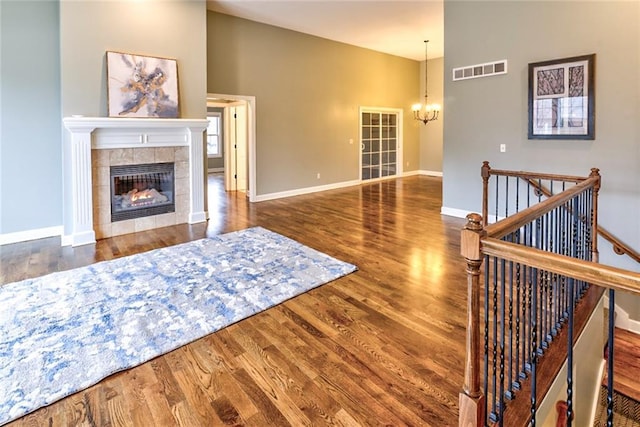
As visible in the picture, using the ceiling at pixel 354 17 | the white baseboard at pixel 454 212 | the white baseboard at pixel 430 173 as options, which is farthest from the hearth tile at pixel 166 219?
the white baseboard at pixel 430 173

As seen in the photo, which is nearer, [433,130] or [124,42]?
[124,42]

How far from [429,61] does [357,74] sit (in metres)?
2.92

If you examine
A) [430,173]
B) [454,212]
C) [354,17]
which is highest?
[354,17]

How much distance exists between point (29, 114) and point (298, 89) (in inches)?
188

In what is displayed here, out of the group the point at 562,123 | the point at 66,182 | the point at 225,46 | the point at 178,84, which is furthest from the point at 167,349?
the point at 225,46

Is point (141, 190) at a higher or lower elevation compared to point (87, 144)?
lower

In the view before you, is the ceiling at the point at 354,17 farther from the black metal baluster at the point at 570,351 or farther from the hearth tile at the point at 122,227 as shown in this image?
the black metal baluster at the point at 570,351

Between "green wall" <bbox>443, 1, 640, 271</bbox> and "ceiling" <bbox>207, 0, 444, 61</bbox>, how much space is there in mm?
1065

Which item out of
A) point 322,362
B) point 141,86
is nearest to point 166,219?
point 141,86

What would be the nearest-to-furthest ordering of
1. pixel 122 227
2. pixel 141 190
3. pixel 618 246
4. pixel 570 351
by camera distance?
pixel 570 351 < pixel 618 246 < pixel 122 227 < pixel 141 190

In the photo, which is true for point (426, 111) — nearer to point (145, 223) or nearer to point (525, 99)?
point (525, 99)

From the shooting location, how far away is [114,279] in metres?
3.58

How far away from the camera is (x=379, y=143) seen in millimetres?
10359

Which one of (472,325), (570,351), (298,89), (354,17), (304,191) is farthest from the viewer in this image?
(304,191)
